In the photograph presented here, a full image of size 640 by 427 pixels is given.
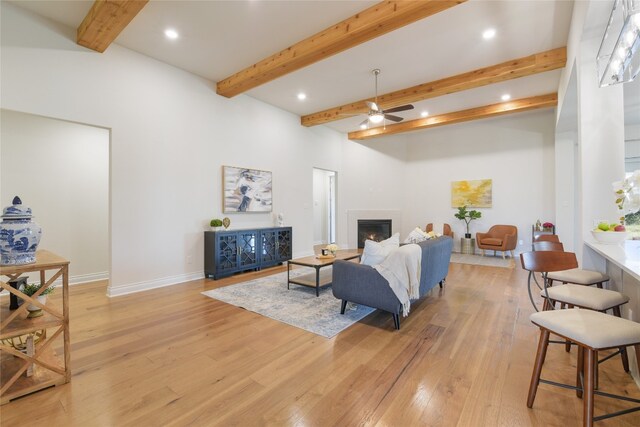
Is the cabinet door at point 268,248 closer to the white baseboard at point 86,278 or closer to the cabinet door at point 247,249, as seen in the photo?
the cabinet door at point 247,249

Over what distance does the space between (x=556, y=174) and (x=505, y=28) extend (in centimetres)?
409

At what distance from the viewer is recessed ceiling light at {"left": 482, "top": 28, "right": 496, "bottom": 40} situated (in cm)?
346

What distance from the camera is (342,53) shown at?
401cm

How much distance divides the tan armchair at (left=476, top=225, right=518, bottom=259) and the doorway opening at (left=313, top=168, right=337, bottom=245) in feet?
13.8

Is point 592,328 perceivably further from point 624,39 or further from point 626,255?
→ point 624,39

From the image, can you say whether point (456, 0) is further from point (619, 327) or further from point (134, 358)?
point (134, 358)

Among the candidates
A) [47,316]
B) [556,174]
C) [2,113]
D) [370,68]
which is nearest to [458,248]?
[556,174]

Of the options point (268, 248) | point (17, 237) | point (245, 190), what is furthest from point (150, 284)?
point (17, 237)

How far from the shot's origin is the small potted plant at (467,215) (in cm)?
745

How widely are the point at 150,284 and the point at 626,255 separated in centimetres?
512

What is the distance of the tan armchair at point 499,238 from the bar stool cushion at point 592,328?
566 centimetres

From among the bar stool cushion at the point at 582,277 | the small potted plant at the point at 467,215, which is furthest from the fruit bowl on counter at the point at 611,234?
the small potted plant at the point at 467,215

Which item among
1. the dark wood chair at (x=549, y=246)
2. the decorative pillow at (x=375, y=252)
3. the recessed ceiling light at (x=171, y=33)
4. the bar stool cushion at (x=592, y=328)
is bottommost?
the bar stool cushion at (x=592, y=328)

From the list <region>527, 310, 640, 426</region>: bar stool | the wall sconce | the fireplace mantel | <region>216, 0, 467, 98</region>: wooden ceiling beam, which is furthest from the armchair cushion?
<region>527, 310, 640, 426</region>: bar stool
